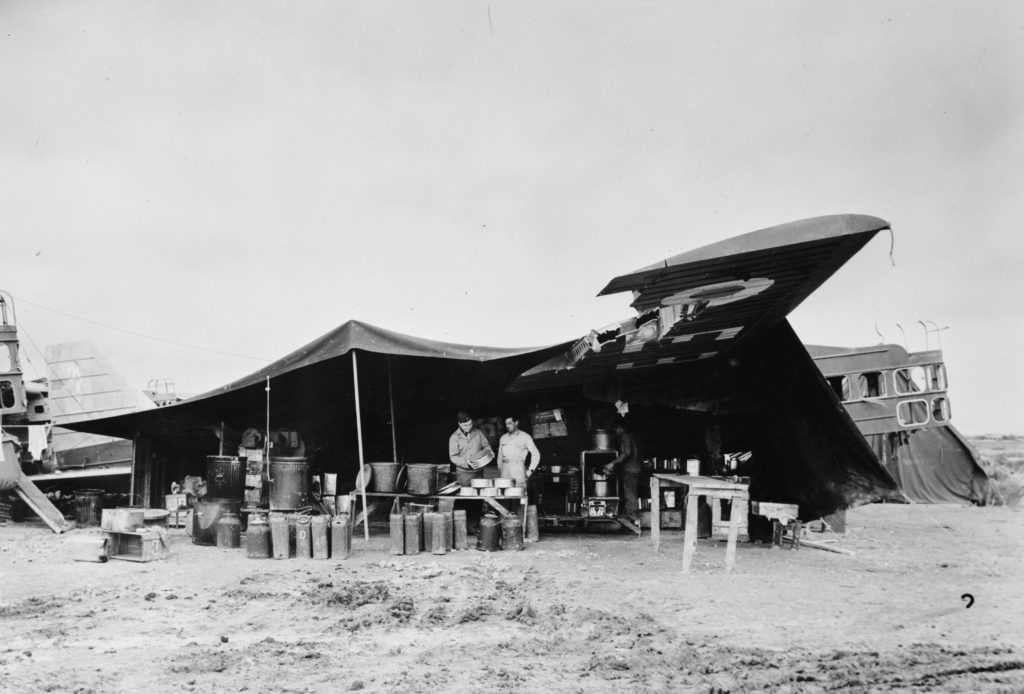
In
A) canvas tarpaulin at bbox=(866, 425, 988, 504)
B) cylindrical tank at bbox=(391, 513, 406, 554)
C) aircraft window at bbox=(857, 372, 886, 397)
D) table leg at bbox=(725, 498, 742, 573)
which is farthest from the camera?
canvas tarpaulin at bbox=(866, 425, 988, 504)

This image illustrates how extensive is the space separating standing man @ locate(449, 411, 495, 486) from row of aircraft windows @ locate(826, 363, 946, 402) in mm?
6035

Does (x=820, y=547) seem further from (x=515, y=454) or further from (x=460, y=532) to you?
(x=460, y=532)

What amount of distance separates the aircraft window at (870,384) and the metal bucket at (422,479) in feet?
24.8

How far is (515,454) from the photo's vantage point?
10414 millimetres

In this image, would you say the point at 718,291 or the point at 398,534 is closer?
the point at 718,291

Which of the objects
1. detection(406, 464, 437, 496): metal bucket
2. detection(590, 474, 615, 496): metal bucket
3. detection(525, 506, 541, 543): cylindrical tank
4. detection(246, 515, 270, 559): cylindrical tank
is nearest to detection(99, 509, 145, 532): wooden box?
detection(246, 515, 270, 559): cylindrical tank

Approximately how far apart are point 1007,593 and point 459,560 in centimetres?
536

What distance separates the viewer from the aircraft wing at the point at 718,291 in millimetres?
5637

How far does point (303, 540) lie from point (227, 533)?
1488mm

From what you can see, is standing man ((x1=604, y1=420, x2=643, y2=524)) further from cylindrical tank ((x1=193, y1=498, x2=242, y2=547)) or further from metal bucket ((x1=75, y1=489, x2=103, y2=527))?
metal bucket ((x1=75, y1=489, x2=103, y2=527))

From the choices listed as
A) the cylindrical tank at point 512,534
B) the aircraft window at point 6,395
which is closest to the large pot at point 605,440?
the cylindrical tank at point 512,534

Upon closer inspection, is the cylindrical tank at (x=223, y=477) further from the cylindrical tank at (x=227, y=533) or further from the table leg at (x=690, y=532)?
the table leg at (x=690, y=532)

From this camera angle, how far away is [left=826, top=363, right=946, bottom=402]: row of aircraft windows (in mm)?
12258

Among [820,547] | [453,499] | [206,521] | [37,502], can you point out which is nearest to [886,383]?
[820,547]
